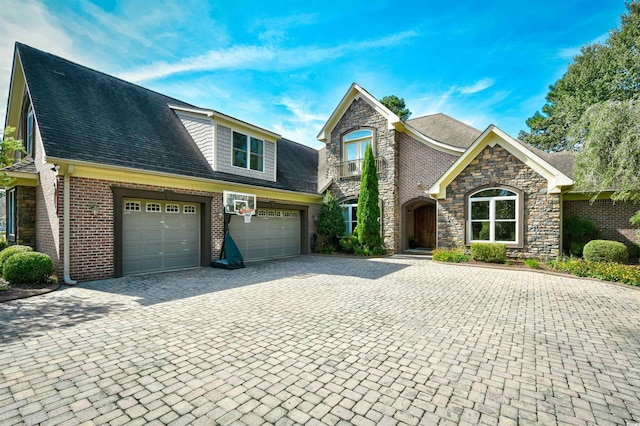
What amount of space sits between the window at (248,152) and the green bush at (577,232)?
1341cm

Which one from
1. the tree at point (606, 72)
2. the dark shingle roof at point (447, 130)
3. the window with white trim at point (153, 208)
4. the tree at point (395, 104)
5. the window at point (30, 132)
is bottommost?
the window with white trim at point (153, 208)

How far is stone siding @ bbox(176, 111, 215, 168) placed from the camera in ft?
38.7

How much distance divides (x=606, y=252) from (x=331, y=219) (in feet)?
35.6

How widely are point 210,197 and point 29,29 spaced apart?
7.55 m

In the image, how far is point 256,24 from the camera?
9.07m

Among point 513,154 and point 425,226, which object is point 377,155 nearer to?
point 425,226

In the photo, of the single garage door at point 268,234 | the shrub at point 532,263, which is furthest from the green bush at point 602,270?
the single garage door at point 268,234

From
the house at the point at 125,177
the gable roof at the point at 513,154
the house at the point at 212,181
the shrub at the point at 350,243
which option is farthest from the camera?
the shrub at the point at 350,243

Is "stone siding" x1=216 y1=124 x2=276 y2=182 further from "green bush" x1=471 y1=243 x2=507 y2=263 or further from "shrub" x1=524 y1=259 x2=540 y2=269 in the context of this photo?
"shrub" x1=524 y1=259 x2=540 y2=269

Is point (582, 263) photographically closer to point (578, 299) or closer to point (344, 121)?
point (578, 299)

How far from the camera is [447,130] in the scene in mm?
16078

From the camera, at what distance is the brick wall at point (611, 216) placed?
11.5 meters

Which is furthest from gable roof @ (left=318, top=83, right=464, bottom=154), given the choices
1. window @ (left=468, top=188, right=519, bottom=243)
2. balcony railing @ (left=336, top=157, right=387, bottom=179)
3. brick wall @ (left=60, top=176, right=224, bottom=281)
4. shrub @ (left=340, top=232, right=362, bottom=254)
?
brick wall @ (left=60, top=176, right=224, bottom=281)

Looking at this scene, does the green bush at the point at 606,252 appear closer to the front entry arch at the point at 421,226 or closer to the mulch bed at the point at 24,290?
the front entry arch at the point at 421,226
